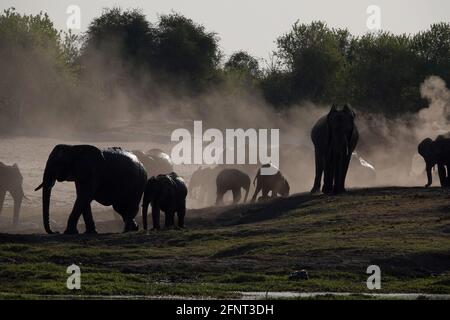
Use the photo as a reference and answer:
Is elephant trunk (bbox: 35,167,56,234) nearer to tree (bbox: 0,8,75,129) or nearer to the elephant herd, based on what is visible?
the elephant herd

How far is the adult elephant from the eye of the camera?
158 feet

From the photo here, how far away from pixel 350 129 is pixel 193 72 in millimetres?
71958

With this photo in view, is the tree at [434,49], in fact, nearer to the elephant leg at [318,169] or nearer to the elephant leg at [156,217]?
the elephant leg at [318,169]

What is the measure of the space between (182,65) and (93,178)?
78.2 m

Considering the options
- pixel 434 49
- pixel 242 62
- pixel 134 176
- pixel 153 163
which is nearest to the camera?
pixel 134 176

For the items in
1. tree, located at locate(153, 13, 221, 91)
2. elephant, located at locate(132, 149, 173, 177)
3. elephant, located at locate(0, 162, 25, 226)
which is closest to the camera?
elephant, located at locate(0, 162, 25, 226)

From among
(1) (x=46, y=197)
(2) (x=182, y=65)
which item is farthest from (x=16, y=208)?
(2) (x=182, y=65)

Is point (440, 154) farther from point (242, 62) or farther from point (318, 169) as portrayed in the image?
point (242, 62)

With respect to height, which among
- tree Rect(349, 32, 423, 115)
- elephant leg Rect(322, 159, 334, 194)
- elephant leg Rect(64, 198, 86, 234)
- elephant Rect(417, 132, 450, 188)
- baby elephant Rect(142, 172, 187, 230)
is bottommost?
elephant leg Rect(64, 198, 86, 234)

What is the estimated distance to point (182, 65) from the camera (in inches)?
4712

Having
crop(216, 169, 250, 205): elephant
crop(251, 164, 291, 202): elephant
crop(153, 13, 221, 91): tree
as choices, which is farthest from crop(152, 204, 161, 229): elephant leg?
crop(153, 13, 221, 91): tree

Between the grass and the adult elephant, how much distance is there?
3.13m

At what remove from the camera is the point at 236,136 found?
96250 mm
